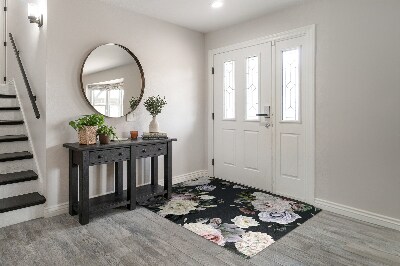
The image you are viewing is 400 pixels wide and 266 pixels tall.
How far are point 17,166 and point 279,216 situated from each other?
9.87 feet

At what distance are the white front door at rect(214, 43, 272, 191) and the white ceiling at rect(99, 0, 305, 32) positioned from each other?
1.48 ft

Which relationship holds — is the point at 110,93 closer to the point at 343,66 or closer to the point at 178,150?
the point at 178,150

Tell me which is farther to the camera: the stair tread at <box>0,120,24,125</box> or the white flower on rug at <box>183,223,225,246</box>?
the stair tread at <box>0,120,24,125</box>

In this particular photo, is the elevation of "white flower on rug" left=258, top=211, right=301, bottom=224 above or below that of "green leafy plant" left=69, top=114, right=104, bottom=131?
below

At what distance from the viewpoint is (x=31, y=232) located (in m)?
2.45

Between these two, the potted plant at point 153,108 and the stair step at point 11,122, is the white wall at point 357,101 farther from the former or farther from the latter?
the stair step at point 11,122

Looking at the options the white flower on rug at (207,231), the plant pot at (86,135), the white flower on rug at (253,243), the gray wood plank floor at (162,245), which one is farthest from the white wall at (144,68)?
the white flower on rug at (253,243)

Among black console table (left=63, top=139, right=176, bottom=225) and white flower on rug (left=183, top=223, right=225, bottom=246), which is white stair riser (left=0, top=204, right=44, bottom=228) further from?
white flower on rug (left=183, top=223, right=225, bottom=246)

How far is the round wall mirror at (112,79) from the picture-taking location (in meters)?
3.08

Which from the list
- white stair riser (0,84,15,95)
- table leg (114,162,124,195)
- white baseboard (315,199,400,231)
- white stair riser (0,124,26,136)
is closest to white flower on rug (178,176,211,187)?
table leg (114,162,124,195)

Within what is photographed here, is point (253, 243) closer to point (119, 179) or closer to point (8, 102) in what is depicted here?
point (119, 179)

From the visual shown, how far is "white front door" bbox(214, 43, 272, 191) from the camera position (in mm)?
3645

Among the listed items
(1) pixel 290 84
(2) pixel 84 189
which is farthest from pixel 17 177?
(1) pixel 290 84

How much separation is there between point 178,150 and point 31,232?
2.20 meters
